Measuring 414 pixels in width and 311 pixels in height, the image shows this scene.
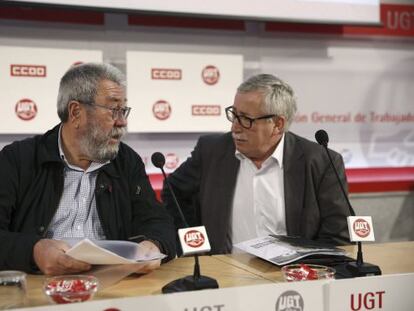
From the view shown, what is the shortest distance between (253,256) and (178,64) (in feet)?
6.60

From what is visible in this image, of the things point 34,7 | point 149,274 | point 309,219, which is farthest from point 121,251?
point 34,7

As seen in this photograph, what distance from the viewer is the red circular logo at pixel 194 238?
169 centimetres

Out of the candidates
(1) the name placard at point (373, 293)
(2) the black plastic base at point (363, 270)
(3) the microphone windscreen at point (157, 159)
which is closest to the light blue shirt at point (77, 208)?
(3) the microphone windscreen at point (157, 159)

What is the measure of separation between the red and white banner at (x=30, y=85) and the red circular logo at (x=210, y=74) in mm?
813

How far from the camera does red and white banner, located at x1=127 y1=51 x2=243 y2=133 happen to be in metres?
3.89

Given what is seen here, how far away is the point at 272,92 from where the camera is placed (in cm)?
281

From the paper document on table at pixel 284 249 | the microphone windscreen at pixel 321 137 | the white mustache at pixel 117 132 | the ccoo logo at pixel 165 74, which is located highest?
the ccoo logo at pixel 165 74

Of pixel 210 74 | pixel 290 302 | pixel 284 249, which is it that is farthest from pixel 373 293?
pixel 210 74

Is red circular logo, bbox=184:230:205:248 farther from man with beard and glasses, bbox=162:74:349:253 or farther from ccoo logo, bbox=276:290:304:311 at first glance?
man with beard and glasses, bbox=162:74:349:253

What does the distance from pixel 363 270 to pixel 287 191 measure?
0.86m

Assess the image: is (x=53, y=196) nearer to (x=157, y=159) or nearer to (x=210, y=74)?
(x=157, y=159)

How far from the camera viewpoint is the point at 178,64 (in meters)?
3.98

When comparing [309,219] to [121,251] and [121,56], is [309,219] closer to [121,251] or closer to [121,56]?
[121,251]

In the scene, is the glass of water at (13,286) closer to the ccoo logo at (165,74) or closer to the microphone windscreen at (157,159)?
the microphone windscreen at (157,159)
